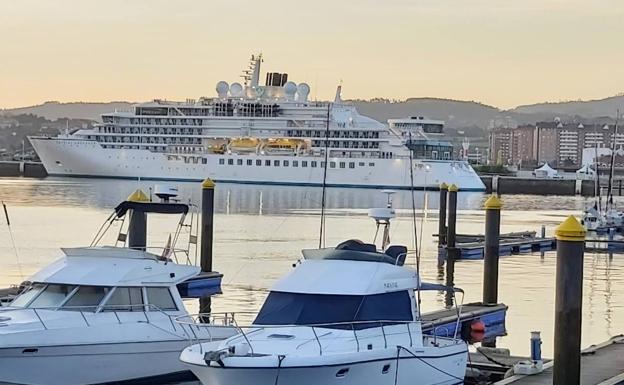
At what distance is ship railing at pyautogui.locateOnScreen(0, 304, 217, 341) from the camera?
15969 millimetres

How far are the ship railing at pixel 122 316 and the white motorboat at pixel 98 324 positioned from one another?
1cm

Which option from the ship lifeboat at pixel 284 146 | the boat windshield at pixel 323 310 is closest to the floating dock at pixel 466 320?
the boat windshield at pixel 323 310

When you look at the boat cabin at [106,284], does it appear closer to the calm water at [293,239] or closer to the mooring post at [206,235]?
the calm water at [293,239]

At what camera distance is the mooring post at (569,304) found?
14195mm

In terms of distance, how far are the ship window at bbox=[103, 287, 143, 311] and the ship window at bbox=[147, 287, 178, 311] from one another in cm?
17

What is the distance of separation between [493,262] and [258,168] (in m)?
85.3

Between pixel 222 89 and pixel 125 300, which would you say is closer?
pixel 125 300

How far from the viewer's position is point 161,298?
1708cm

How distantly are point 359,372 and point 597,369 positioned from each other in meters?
4.10

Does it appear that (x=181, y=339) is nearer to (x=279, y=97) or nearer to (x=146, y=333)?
(x=146, y=333)

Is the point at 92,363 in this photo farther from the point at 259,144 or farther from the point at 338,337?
the point at 259,144

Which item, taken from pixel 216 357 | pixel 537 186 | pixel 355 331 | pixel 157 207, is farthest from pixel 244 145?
pixel 216 357

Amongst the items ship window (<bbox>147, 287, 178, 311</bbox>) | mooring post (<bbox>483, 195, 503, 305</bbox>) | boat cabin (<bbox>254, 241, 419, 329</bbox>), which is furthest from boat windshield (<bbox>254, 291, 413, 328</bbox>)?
mooring post (<bbox>483, 195, 503, 305</bbox>)

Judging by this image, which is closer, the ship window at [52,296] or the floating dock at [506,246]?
the ship window at [52,296]
